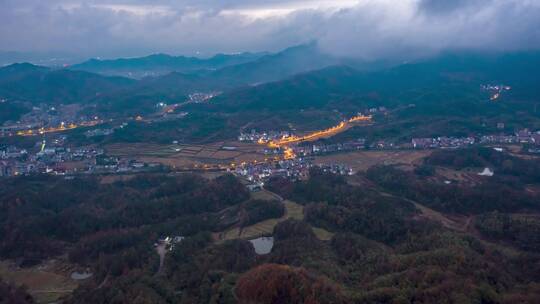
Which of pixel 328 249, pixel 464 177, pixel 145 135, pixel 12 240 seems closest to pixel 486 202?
pixel 464 177

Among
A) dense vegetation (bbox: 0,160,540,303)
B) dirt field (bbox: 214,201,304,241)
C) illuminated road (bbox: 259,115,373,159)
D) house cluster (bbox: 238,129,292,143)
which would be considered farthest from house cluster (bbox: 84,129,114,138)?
dirt field (bbox: 214,201,304,241)

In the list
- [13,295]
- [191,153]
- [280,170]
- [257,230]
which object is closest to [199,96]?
[191,153]

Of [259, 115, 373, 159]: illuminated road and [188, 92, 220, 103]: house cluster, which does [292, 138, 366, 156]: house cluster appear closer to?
[259, 115, 373, 159]: illuminated road

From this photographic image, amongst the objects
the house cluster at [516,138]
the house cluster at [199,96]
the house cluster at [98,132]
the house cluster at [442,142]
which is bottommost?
the house cluster at [516,138]

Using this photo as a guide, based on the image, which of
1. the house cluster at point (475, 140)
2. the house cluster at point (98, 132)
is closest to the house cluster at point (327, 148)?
the house cluster at point (475, 140)

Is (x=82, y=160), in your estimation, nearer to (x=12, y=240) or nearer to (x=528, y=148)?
(x=12, y=240)

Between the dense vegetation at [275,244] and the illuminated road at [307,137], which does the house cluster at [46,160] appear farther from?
the illuminated road at [307,137]

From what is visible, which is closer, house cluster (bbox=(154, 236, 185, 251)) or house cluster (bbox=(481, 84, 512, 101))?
house cluster (bbox=(154, 236, 185, 251))
